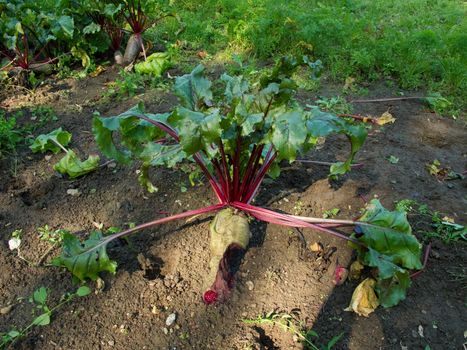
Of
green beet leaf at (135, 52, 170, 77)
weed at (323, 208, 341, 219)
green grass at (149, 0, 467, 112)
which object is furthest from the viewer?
green grass at (149, 0, 467, 112)

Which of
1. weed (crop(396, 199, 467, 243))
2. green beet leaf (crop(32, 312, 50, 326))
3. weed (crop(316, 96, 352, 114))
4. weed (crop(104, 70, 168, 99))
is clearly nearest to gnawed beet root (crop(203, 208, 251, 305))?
green beet leaf (crop(32, 312, 50, 326))

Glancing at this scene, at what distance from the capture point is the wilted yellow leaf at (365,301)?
2.36 meters

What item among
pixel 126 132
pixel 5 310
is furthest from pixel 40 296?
pixel 126 132

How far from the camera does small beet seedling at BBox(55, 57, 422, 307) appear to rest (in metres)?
2.21

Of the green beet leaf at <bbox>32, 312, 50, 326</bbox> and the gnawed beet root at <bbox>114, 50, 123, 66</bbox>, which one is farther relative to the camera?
the gnawed beet root at <bbox>114, 50, 123, 66</bbox>

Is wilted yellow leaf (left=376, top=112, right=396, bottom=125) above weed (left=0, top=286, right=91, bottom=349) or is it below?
below

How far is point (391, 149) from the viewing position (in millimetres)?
3727

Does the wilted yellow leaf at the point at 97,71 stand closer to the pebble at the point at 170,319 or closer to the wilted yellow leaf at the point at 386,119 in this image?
the wilted yellow leaf at the point at 386,119

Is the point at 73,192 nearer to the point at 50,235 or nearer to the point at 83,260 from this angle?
the point at 50,235

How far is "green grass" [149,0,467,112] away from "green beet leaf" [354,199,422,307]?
254cm

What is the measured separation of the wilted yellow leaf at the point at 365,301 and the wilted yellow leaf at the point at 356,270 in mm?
170

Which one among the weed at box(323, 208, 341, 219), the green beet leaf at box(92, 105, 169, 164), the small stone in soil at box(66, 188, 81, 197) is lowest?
the weed at box(323, 208, 341, 219)

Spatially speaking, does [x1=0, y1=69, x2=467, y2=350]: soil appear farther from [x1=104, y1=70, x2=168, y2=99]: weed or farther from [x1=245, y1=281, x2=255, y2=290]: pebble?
[x1=104, y1=70, x2=168, y2=99]: weed

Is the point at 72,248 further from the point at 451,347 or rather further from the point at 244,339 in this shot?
the point at 451,347
